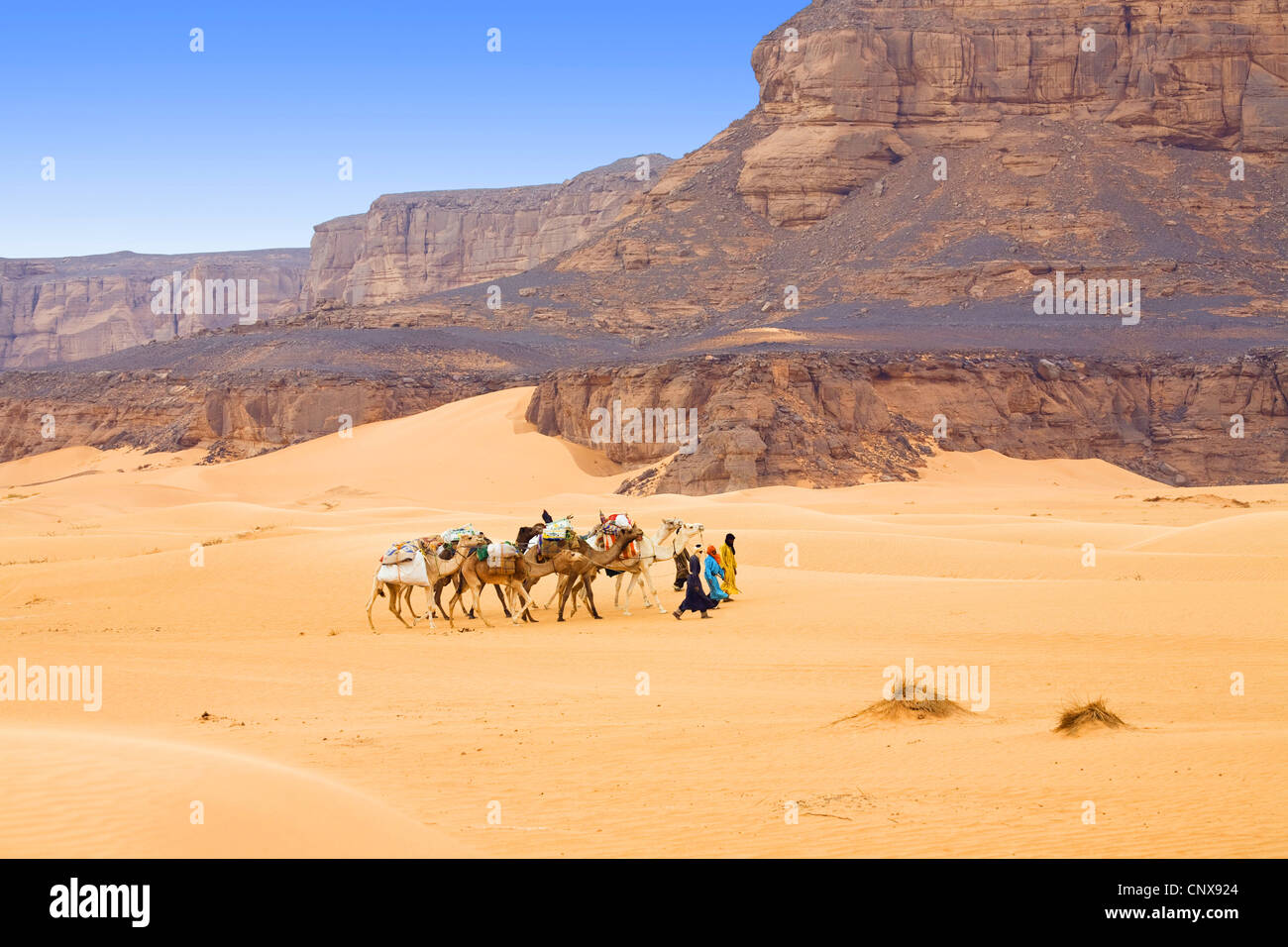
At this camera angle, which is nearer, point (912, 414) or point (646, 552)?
point (646, 552)

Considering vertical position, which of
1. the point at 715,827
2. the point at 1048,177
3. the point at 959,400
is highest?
the point at 1048,177

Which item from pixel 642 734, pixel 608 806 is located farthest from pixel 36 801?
pixel 642 734

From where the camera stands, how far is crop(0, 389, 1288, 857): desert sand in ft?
27.7

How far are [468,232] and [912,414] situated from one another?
128 metres

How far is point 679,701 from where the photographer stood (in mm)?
13625

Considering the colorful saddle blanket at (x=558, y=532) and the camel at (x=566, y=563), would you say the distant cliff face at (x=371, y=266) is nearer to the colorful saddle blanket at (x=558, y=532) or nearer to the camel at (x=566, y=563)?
the camel at (x=566, y=563)

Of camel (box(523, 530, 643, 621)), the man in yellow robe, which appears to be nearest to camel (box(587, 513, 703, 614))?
camel (box(523, 530, 643, 621))

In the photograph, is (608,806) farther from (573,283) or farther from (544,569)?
(573,283)

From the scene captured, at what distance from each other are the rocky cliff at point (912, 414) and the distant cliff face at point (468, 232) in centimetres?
10888

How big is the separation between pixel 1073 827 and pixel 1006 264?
230ft

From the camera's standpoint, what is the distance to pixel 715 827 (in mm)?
8883

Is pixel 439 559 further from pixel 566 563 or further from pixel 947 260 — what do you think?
pixel 947 260

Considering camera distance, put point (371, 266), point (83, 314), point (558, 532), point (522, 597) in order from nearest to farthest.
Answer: point (558, 532), point (522, 597), point (371, 266), point (83, 314)

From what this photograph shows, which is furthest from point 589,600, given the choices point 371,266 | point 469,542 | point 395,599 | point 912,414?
point 371,266
